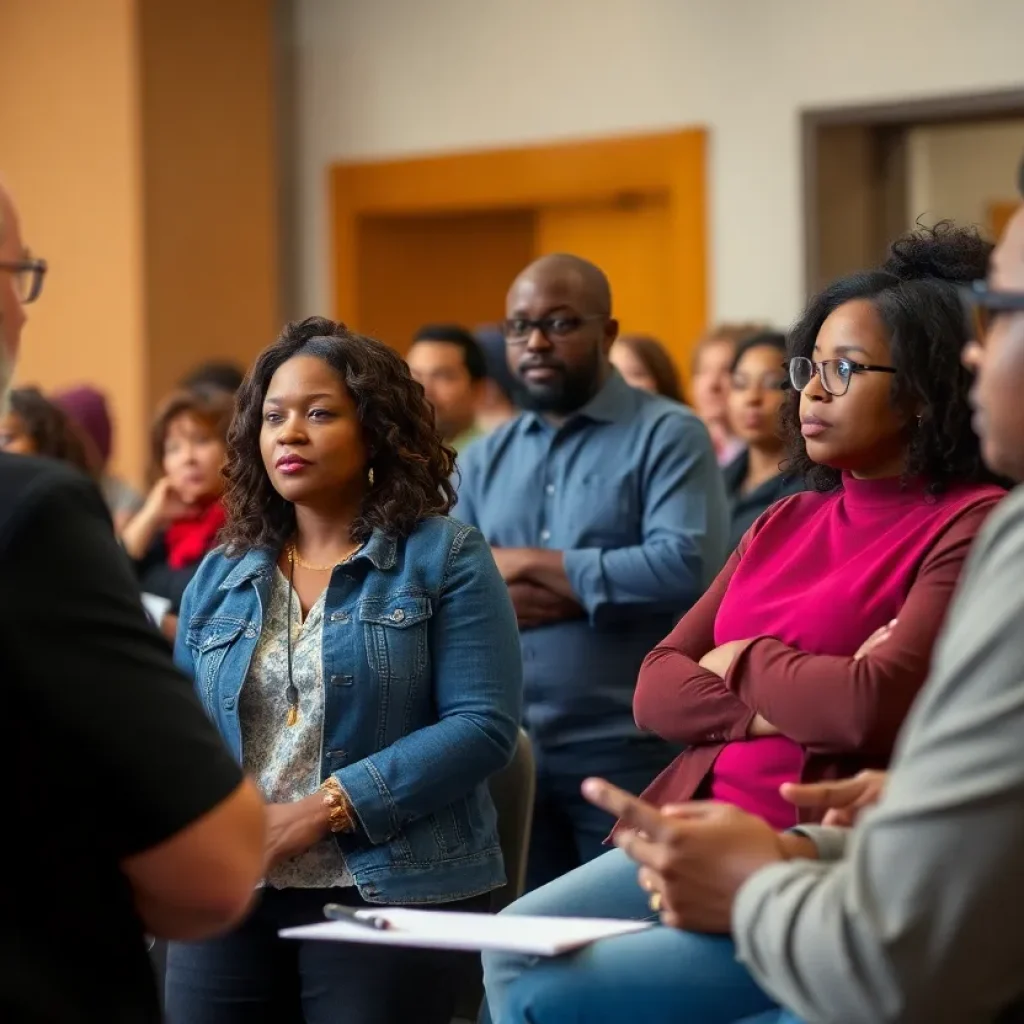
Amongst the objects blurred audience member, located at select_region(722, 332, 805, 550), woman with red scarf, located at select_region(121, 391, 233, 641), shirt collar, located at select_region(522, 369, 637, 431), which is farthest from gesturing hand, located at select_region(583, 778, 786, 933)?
woman with red scarf, located at select_region(121, 391, 233, 641)

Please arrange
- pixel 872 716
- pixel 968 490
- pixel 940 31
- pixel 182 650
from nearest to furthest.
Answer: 1. pixel 872 716
2. pixel 968 490
3. pixel 182 650
4. pixel 940 31

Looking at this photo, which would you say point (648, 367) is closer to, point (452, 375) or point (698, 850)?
point (452, 375)

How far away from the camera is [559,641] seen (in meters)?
3.58

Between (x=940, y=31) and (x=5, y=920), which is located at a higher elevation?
(x=940, y=31)

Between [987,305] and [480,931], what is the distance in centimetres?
79

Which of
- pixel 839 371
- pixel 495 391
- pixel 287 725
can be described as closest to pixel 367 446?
pixel 287 725

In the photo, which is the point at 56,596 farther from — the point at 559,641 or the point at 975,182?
the point at 975,182

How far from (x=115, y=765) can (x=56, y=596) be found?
6.0 inches

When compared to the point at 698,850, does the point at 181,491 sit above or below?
above

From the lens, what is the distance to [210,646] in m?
2.56

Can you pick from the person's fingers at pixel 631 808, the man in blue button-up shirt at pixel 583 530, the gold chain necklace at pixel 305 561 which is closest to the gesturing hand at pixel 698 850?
the person's fingers at pixel 631 808

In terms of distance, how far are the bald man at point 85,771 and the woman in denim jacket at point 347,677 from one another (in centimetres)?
84

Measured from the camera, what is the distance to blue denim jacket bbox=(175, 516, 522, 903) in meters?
2.43

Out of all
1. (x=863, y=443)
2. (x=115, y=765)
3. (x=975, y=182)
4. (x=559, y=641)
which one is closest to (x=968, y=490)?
(x=863, y=443)
